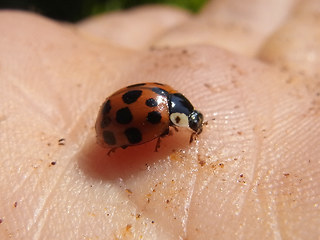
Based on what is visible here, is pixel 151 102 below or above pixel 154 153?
above

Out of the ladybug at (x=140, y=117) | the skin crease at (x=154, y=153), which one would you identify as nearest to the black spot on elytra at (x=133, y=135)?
the ladybug at (x=140, y=117)

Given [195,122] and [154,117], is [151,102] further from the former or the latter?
[195,122]

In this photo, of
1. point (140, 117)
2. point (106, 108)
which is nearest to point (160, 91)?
point (140, 117)

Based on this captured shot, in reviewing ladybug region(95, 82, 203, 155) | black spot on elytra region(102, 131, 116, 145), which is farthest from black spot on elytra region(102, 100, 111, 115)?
→ black spot on elytra region(102, 131, 116, 145)

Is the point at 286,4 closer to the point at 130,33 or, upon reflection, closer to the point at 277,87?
the point at 130,33

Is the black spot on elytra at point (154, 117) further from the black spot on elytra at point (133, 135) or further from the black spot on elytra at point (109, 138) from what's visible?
the black spot on elytra at point (109, 138)
